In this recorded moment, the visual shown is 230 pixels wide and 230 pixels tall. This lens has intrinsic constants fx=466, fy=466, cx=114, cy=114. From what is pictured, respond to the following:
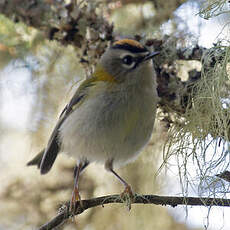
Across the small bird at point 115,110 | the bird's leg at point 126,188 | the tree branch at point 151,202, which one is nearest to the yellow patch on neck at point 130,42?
the small bird at point 115,110

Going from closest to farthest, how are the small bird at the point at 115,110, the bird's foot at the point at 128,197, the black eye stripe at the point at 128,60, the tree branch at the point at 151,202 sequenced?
the tree branch at the point at 151,202 → the bird's foot at the point at 128,197 → the small bird at the point at 115,110 → the black eye stripe at the point at 128,60

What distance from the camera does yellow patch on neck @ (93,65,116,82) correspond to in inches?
88.7

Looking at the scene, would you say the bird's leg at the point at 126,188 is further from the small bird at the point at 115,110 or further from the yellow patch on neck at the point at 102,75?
the yellow patch on neck at the point at 102,75

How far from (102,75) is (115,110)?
10.2 inches

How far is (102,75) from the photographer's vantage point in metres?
2.30

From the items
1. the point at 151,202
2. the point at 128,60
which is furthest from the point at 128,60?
the point at 151,202

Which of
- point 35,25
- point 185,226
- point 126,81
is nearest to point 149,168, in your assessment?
point 185,226

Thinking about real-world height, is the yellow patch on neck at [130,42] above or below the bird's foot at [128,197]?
above

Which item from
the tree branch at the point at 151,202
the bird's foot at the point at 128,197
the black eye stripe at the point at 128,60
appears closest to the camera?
the tree branch at the point at 151,202

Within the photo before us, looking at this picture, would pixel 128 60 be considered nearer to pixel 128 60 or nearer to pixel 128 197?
pixel 128 60

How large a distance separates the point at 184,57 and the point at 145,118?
371 mm

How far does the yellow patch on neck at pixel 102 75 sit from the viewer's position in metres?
2.25

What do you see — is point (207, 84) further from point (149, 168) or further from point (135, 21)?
point (135, 21)

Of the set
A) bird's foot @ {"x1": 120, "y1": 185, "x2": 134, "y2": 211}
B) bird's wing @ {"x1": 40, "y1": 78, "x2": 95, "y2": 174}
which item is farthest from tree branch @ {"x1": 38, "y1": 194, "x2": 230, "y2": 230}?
bird's wing @ {"x1": 40, "y1": 78, "x2": 95, "y2": 174}
